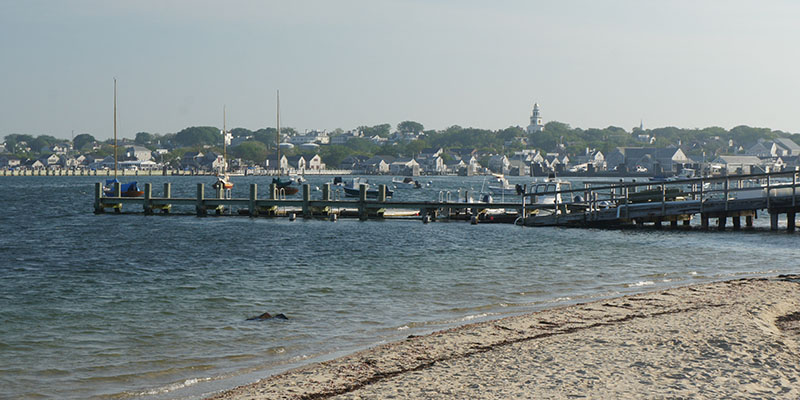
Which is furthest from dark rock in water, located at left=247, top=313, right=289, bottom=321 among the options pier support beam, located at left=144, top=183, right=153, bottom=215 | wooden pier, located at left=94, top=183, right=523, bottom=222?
pier support beam, located at left=144, top=183, right=153, bottom=215

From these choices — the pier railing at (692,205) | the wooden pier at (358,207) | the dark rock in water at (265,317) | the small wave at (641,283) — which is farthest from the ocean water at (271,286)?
the wooden pier at (358,207)

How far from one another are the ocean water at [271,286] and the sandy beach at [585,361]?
5.15 feet

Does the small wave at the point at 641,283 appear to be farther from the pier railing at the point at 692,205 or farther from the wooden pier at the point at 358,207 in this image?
the wooden pier at the point at 358,207

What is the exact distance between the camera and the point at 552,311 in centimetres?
1595

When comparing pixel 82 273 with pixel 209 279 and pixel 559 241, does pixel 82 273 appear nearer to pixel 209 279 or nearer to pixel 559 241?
pixel 209 279

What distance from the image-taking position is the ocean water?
12.9 meters

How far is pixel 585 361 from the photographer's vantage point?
420 inches

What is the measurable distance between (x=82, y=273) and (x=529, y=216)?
23456mm

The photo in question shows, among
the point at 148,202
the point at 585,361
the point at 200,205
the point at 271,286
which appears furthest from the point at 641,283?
the point at 148,202

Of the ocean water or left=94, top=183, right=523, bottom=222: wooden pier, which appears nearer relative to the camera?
the ocean water

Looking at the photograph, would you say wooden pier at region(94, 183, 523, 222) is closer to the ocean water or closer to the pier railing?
the ocean water

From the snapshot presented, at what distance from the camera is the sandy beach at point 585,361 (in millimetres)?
9305

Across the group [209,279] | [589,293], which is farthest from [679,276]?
[209,279]

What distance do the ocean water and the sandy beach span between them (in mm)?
1569
